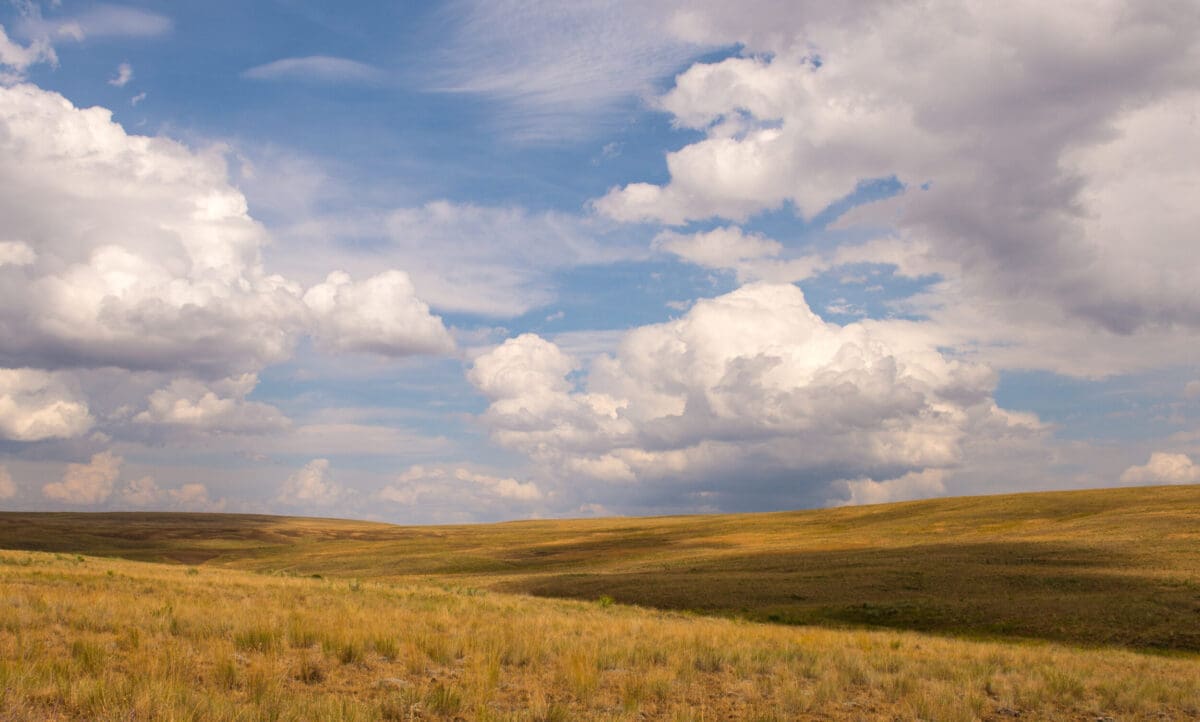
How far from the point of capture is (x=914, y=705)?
11484 millimetres

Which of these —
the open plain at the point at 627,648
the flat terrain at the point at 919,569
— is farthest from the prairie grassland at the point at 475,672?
the flat terrain at the point at 919,569

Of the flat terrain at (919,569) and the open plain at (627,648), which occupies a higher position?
the open plain at (627,648)

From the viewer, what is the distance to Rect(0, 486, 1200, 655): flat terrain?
31.6 metres

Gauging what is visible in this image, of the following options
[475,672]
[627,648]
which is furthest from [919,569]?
[475,672]

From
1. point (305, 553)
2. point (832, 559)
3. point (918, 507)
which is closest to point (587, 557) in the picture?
point (832, 559)

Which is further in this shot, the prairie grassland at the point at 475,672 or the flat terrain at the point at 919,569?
the flat terrain at the point at 919,569

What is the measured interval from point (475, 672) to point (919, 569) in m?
41.3

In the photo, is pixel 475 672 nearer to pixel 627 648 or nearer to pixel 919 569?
pixel 627 648

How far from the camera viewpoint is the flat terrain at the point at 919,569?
31.6 meters

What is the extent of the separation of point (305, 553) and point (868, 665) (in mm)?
101049

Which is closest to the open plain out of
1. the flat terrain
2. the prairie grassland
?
the prairie grassland

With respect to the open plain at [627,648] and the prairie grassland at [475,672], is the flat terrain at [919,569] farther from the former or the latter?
the prairie grassland at [475,672]

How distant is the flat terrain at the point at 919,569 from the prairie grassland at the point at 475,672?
13.4 metres

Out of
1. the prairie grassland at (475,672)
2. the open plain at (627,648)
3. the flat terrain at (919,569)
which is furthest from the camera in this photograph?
the flat terrain at (919,569)
